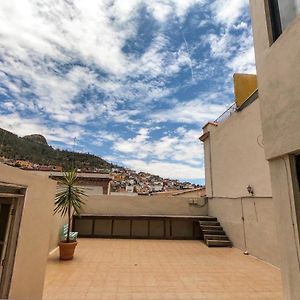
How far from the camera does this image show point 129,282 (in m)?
4.98

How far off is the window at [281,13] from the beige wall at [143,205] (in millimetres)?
9548

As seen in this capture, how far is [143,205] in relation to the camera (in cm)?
1176

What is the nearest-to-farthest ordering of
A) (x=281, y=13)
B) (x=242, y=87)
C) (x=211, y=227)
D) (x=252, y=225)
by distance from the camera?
1. (x=281, y=13)
2. (x=252, y=225)
3. (x=242, y=87)
4. (x=211, y=227)

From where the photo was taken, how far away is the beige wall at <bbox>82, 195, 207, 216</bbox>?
11609 millimetres

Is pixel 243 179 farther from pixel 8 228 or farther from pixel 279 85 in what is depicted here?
pixel 8 228

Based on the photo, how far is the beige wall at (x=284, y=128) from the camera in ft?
8.18

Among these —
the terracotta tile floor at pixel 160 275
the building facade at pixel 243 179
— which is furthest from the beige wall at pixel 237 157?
the terracotta tile floor at pixel 160 275

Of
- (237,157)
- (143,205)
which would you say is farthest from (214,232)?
(143,205)

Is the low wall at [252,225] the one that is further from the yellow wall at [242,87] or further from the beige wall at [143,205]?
the yellow wall at [242,87]

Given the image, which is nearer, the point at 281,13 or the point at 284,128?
the point at 284,128

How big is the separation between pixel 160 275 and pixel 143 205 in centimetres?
628

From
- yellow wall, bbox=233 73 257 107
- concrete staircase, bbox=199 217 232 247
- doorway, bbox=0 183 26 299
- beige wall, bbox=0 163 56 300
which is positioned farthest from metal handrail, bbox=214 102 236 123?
doorway, bbox=0 183 26 299

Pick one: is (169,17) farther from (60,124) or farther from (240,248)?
(60,124)

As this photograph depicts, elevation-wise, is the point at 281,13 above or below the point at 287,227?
above
